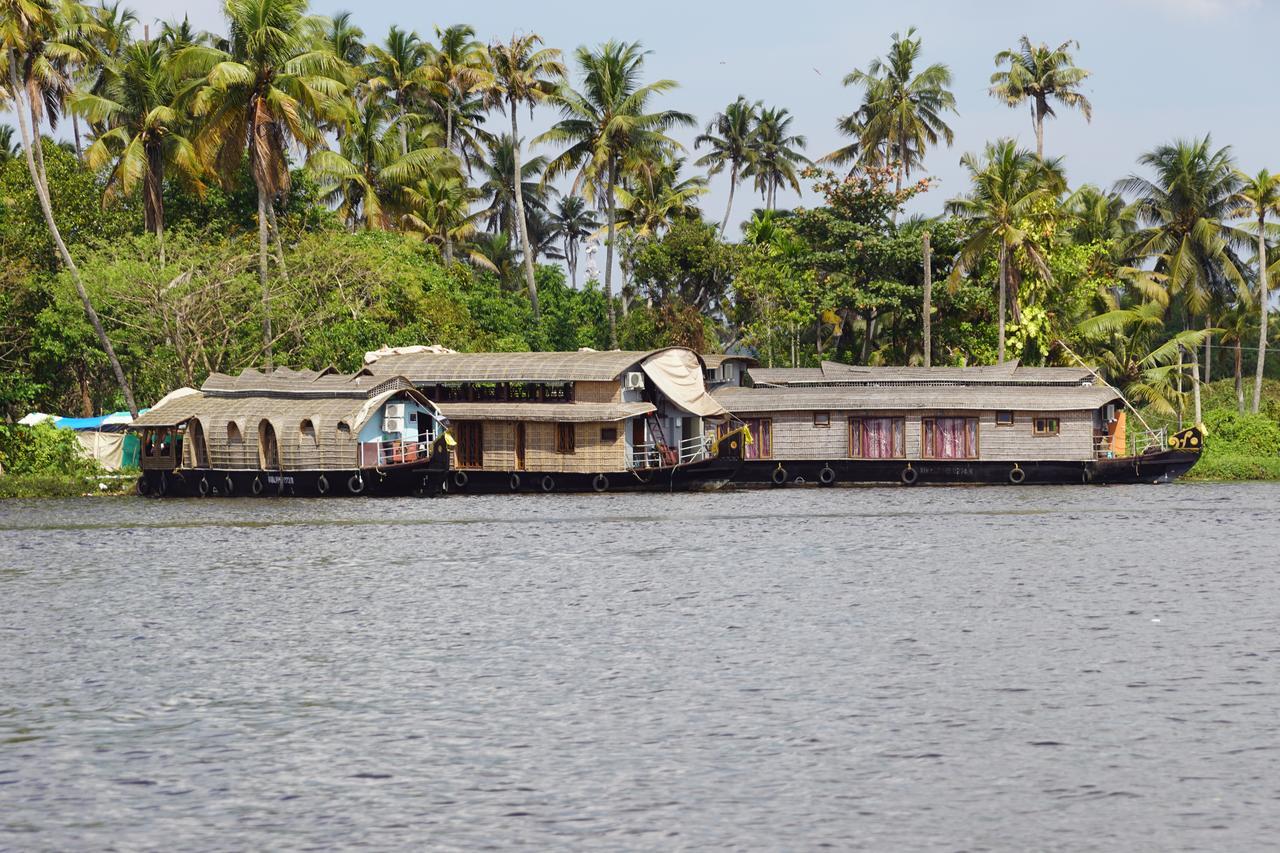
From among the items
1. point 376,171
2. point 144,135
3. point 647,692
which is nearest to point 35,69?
point 144,135

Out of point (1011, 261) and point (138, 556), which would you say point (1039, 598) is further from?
point (1011, 261)

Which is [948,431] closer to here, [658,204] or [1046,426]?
[1046,426]

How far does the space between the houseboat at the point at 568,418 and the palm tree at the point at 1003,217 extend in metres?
12.0

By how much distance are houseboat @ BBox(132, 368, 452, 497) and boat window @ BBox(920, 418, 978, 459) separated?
46.7 ft

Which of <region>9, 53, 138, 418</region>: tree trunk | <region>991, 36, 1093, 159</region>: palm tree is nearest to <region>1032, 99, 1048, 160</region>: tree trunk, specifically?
<region>991, 36, 1093, 159</region>: palm tree

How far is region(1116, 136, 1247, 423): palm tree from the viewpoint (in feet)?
189

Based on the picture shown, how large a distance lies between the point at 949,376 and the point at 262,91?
22689 millimetres

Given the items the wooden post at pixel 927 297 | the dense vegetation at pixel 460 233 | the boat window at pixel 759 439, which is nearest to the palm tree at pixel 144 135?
the dense vegetation at pixel 460 233

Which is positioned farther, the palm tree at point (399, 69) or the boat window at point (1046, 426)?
the palm tree at point (399, 69)

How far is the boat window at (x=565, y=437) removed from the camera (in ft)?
147

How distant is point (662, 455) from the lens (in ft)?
150

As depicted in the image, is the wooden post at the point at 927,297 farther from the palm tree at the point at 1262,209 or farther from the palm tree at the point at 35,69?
the palm tree at the point at 35,69

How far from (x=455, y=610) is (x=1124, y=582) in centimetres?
1100

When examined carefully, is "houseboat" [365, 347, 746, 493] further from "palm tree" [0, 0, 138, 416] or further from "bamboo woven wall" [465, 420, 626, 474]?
"palm tree" [0, 0, 138, 416]
